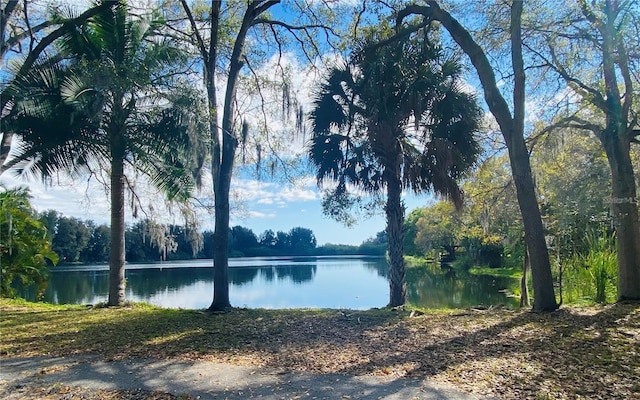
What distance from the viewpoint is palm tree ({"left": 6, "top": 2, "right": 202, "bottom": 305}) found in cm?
850

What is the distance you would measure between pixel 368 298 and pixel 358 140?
9.93m

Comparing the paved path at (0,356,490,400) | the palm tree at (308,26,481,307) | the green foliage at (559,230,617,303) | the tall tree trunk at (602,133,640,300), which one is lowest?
the paved path at (0,356,490,400)

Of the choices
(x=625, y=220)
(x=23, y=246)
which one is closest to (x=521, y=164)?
(x=625, y=220)

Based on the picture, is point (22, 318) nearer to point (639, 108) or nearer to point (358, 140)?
point (358, 140)

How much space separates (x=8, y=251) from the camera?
1294 centimetres

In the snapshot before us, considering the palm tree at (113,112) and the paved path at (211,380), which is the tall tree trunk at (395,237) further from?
the paved path at (211,380)

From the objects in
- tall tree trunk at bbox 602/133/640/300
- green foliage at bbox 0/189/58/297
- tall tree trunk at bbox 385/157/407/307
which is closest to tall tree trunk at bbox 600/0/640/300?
tall tree trunk at bbox 602/133/640/300

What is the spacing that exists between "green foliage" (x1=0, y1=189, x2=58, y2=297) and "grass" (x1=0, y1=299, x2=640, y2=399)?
19.6ft

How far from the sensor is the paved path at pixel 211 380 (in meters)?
4.03

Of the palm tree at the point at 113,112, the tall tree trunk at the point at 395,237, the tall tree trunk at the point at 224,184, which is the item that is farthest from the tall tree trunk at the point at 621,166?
the palm tree at the point at 113,112

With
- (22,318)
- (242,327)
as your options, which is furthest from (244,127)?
(22,318)

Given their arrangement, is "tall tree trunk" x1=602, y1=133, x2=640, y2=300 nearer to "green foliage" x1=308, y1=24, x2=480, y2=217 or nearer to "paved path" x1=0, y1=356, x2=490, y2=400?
"green foliage" x1=308, y1=24, x2=480, y2=217

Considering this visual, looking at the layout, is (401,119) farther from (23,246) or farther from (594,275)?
(23,246)

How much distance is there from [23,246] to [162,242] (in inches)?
220
